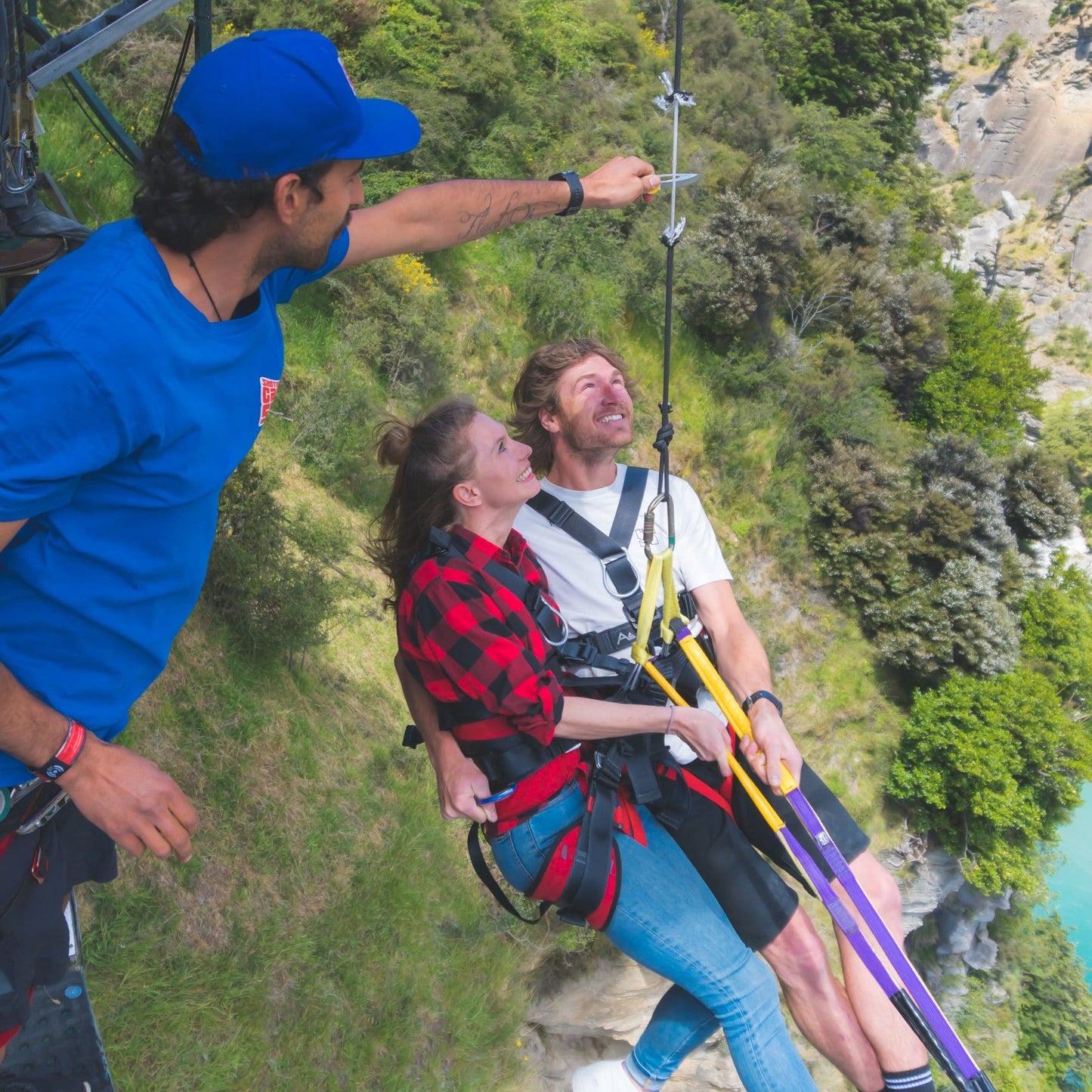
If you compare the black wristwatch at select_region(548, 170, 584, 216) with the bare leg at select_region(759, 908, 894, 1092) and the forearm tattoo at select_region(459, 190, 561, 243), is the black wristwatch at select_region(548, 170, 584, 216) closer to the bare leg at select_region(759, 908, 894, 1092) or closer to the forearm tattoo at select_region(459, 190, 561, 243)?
the forearm tattoo at select_region(459, 190, 561, 243)

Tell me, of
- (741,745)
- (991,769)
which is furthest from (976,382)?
(741,745)

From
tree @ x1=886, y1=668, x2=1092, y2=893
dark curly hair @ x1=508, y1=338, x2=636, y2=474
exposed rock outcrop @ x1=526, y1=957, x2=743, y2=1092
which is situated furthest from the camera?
tree @ x1=886, y1=668, x2=1092, y2=893

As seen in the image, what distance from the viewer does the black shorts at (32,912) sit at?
178 centimetres

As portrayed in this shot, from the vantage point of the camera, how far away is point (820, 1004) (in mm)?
2775

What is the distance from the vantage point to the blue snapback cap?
163 centimetres

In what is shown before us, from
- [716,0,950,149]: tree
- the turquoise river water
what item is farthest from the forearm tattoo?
the turquoise river water

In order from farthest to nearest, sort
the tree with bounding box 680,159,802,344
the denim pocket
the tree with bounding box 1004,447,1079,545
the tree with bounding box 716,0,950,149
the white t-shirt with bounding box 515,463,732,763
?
the tree with bounding box 716,0,950,149, the tree with bounding box 1004,447,1079,545, the tree with bounding box 680,159,802,344, the white t-shirt with bounding box 515,463,732,763, the denim pocket

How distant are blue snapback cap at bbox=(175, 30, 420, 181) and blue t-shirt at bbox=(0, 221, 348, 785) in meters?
0.22

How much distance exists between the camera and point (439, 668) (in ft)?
8.20

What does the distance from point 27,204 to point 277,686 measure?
3.61 meters

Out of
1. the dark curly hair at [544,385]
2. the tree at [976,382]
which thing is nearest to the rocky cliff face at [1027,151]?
the tree at [976,382]

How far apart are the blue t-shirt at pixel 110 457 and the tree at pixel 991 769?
17.5m

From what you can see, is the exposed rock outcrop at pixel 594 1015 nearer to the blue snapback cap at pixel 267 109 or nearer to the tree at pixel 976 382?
the blue snapback cap at pixel 267 109

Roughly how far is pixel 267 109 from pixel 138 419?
2.04 feet
